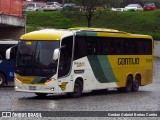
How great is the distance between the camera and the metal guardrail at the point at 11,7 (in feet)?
135

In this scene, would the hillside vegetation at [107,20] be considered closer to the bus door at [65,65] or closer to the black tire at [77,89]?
the black tire at [77,89]

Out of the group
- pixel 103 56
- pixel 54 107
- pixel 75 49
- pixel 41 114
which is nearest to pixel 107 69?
pixel 103 56

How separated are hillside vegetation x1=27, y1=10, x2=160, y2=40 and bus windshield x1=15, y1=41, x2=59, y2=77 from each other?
138ft

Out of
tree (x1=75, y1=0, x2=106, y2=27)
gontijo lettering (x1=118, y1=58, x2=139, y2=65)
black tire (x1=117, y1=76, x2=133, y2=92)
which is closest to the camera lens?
gontijo lettering (x1=118, y1=58, x2=139, y2=65)

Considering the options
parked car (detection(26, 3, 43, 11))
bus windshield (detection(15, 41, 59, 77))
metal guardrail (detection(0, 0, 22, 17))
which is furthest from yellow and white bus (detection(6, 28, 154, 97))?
parked car (detection(26, 3, 43, 11))

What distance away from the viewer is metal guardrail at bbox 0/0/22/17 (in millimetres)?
41281

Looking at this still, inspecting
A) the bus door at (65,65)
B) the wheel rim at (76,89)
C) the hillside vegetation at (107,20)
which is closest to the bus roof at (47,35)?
the bus door at (65,65)

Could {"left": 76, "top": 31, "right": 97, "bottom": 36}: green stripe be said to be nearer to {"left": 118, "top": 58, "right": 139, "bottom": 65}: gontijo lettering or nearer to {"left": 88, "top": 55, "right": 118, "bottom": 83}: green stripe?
{"left": 88, "top": 55, "right": 118, "bottom": 83}: green stripe

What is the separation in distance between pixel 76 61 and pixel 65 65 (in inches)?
35.0

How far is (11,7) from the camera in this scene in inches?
1684

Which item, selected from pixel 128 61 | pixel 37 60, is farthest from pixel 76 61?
pixel 128 61

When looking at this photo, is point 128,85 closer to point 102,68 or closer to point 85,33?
point 102,68

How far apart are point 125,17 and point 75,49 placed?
162ft

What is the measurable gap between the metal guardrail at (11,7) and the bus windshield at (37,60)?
591 inches
